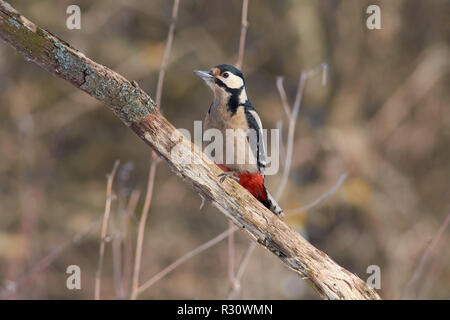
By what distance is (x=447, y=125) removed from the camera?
8797 mm

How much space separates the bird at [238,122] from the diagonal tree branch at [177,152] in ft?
2.14

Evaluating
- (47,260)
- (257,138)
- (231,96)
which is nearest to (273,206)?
(257,138)

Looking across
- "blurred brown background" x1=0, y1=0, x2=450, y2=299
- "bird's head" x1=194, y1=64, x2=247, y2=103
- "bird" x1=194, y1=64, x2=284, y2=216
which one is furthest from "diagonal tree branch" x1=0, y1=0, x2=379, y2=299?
"blurred brown background" x1=0, y1=0, x2=450, y2=299

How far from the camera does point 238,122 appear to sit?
391 centimetres

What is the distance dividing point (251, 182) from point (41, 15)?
5.30 metres

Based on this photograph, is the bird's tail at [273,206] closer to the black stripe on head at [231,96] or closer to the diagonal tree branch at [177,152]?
the diagonal tree branch at [177,152]

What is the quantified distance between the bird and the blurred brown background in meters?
4.08

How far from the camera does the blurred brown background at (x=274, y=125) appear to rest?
814cm

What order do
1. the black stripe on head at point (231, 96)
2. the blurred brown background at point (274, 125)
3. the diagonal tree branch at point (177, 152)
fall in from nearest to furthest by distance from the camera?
the diagonal tree branch at point (177, 152) → the black stripe on head at point (231, 96) → the blurred brown background at point (274, 125)

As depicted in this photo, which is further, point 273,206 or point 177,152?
point 273,206

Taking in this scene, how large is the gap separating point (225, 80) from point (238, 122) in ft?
1.10

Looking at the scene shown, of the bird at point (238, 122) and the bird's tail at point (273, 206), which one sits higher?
the bird at point (238, 122)

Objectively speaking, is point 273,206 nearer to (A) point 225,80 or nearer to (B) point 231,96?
(B) point 231,96

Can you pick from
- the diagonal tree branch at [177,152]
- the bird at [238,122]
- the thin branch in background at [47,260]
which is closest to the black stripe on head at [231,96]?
the bird at [238,122]
